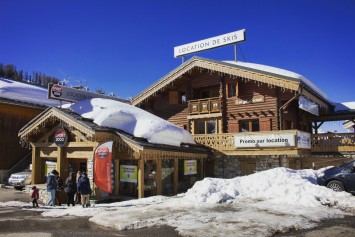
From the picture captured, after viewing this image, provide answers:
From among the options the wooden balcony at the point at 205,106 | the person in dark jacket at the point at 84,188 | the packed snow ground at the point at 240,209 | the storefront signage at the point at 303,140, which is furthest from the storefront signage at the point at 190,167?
the person in dark jacket at the point at 84,188

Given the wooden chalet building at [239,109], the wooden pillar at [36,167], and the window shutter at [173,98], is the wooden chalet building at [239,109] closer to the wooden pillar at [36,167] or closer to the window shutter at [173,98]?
the window shutter at [173,98]

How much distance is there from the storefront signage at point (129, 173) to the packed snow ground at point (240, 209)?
1.67m

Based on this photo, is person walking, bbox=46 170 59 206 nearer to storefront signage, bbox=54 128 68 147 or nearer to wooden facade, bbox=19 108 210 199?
wooden facade, bbox=19 108 210 199

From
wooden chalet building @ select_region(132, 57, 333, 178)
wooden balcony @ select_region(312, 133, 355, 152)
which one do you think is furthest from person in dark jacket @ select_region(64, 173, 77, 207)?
wooden balcony @ select_region(312, 133, 355, 152)

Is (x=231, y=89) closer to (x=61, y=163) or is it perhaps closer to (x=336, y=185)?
(x=336, y=185)

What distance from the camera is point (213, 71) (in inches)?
947

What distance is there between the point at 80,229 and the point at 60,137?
9196mm

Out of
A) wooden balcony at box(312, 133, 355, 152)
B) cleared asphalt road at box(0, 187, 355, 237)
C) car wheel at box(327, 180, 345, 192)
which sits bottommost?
cleared asphalt road at box(0, 187, 355, 237)

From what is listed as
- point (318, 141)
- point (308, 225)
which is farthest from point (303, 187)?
point (318, 141)

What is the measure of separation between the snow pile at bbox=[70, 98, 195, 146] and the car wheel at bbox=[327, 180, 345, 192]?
8.23 meters

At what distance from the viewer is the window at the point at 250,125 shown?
2253cm

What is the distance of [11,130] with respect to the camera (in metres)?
26.7

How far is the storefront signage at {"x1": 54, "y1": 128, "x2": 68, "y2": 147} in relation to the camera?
57.8 ft

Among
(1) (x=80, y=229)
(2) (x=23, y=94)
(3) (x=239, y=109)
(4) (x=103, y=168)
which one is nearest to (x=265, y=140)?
(3) (x=239, y=109)
